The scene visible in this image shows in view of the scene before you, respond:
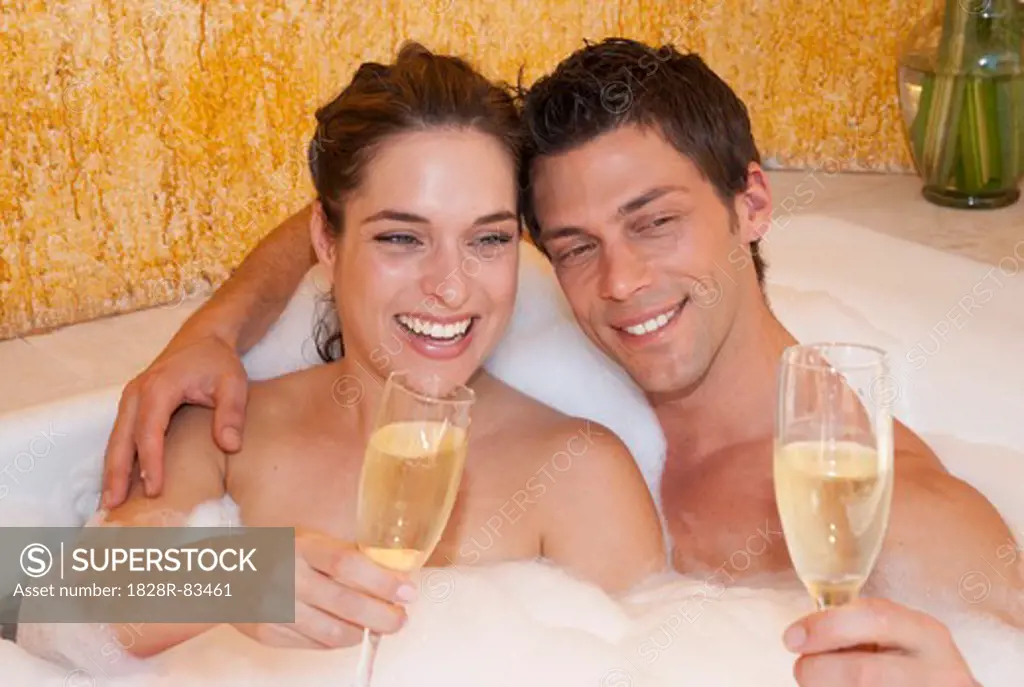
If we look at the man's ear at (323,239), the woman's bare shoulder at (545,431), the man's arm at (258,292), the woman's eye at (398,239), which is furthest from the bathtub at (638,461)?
the woman's eye at (398,239)

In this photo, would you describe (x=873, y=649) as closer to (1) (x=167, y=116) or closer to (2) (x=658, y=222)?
(2) (x=658, y=222)

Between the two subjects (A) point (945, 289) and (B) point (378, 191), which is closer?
(B) point (378, 191)

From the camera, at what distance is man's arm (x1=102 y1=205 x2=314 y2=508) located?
4.89 feet

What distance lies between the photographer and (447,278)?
143cm

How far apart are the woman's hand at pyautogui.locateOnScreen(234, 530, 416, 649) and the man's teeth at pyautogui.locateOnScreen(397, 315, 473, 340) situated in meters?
0.41

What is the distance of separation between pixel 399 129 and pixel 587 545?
1.64ft

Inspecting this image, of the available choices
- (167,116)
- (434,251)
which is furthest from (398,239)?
→ (167,116)

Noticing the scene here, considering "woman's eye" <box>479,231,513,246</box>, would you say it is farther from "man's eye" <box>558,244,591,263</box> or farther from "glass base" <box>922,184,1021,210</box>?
"glass base" <box>922,184,1021,210</box>

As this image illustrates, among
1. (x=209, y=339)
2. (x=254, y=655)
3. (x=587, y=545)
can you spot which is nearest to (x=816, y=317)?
(x=587, y=545)

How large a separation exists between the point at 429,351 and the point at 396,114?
26 centimetres

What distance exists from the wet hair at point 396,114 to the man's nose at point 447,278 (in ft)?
0.44

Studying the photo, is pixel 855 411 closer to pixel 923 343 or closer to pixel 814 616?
pixel 814 616

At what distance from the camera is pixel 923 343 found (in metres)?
2.00

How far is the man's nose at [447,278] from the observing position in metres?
1.43
